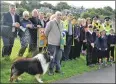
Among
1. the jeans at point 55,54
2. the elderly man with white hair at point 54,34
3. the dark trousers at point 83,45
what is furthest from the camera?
the dark trousers at point 83,45

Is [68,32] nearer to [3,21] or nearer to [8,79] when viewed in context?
[3,21]

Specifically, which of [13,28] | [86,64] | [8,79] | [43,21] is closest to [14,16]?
[13,28]

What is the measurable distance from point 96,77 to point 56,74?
5.44ft

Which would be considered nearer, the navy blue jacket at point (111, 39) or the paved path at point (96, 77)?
the paved path at point (96, 77)

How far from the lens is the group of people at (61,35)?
12.1 metres

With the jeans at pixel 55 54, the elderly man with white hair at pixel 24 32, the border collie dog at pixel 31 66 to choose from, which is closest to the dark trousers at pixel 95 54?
the jeans at pixel 55 54

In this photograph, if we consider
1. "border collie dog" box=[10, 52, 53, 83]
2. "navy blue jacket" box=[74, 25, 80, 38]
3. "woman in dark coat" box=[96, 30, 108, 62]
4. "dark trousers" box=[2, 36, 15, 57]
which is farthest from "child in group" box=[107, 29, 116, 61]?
"border collie dog" box=[10, 52, 53, 83]

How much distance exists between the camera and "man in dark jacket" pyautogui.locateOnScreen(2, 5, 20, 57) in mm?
12406

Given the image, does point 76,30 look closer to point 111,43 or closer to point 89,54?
point 89,54

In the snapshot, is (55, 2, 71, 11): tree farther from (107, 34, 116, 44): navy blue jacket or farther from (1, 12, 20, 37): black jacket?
(1, 12, 20, 37): black jacket

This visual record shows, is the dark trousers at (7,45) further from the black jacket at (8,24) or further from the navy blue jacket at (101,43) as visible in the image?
the navy blue jacket at (101,43)

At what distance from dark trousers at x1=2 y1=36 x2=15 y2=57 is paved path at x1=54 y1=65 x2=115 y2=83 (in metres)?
2.50

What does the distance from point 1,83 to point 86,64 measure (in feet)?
20.4

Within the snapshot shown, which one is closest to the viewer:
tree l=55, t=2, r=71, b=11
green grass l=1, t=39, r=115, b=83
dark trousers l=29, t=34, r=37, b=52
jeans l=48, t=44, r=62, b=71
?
green grass l=1, t=39, r=115, b=83
